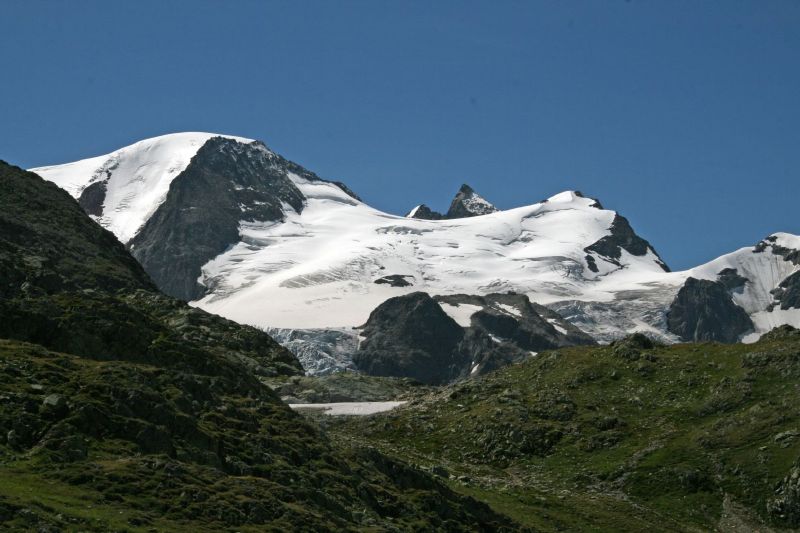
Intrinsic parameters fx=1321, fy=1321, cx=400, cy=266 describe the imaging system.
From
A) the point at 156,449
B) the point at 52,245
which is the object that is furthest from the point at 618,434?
the point at 156,449

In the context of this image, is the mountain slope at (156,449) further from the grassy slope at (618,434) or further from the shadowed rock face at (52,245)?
the grassy slope at (618,434)

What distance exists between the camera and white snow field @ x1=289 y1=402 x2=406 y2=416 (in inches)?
3913

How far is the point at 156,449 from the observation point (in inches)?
1858

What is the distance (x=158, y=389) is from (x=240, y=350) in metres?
46.4

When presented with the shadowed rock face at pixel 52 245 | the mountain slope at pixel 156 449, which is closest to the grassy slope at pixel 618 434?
the mountain slope at pixel 156 449

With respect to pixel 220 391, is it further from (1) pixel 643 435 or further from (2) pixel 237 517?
(1) pixel 643 435

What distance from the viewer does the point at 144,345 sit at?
63.5m

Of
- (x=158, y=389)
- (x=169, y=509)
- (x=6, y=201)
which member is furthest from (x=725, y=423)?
(x=6, y=201)

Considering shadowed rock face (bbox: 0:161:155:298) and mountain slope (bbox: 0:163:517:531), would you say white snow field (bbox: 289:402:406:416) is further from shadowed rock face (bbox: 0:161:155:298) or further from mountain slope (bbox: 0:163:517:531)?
mountain slope (bbox: 0:163:517:531)

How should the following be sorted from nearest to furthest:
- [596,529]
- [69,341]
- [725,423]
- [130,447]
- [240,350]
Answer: [130,447] → [69,341] → [596,529] → [725,423] → [240,350]

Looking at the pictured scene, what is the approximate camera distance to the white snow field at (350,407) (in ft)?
326

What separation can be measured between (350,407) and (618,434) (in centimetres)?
2643

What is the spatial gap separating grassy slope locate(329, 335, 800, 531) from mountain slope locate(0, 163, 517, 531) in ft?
37.4

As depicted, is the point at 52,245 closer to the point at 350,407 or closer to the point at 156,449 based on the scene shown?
the point at 350,407
